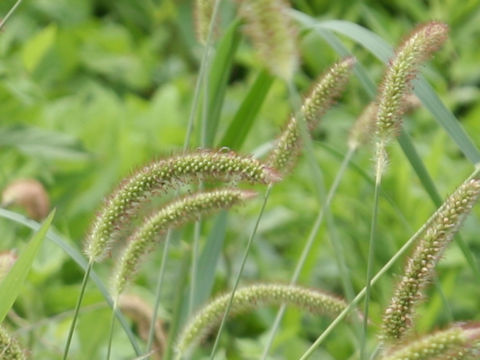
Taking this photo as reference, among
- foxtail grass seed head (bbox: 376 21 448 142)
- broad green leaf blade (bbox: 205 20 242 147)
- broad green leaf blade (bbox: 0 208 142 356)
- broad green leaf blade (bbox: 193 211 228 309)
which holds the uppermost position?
foxtail grass seed head (bbox: 376 21 448 142)

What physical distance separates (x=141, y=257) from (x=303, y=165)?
7.14 feet

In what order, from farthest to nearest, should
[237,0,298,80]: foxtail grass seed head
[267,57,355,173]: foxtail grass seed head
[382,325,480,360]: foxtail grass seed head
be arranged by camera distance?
[267,57,355,173]: foxtail grass seed head < [237,0,298,80]: foxtail grass seed head < [382,325,480,360]: foxtail grass seed head

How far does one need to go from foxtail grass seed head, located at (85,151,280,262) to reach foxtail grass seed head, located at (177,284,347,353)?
0.53 feet

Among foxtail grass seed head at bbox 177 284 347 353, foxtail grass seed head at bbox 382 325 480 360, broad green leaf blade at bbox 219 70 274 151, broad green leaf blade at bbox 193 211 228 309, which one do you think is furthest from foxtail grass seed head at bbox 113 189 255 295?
broad green leaf blade at bbox 219 70 274 151

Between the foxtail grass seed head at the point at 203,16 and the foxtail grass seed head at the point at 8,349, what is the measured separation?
62 cm

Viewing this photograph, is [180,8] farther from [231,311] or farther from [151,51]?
[231,311]

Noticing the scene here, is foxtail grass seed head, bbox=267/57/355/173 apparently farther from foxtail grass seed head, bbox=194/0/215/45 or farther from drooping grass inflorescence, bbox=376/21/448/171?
foxtail grass seed head, bbox=194/0/215/45

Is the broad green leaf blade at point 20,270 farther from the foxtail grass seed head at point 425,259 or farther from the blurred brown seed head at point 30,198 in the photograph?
the blurred brown seed head at point 30,198

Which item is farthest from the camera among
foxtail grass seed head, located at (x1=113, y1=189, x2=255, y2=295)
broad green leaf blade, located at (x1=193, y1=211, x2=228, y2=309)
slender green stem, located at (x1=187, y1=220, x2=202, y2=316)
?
broad green leaf blade, located at (x1=193, y1=211, x2=228, y2=309)

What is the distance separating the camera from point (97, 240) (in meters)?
1.21

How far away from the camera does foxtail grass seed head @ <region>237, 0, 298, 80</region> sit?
42.0 inches

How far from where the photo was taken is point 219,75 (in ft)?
5.75

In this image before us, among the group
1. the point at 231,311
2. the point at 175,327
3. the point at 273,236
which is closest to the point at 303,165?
the point at 273,236

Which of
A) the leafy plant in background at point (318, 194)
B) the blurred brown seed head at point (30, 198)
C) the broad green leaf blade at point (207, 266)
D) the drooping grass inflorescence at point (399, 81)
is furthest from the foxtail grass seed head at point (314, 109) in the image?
the blurred brown seed head at point (30, 198)
